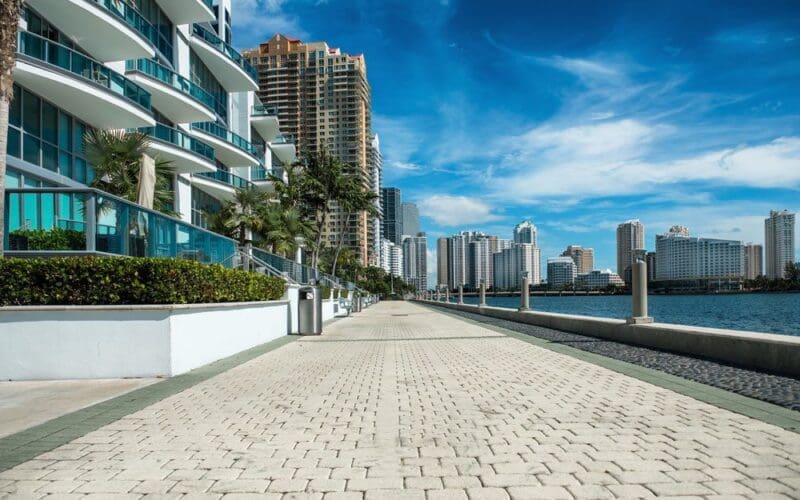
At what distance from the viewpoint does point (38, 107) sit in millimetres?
18250

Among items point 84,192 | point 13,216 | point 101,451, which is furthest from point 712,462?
point 13,216

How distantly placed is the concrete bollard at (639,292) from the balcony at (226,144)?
25766 millimetres

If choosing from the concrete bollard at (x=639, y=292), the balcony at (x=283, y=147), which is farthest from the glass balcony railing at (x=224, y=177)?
the concrete bollard at (x=639, y=292)

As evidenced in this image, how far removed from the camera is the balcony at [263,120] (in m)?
43.8

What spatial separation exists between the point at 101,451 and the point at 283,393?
2752 mm

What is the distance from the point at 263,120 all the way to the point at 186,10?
1625cm

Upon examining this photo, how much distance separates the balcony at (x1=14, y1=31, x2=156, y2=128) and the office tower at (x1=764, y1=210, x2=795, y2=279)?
459 feet

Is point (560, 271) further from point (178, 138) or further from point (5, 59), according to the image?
point (5, 59)

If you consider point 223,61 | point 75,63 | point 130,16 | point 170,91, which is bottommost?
point 75,63

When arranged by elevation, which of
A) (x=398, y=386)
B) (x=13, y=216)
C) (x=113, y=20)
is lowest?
(x=398, y=386)

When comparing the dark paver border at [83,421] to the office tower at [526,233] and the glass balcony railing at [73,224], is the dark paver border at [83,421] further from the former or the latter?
the office tower at [526,233]

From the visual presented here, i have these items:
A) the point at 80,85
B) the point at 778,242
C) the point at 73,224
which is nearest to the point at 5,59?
the point at 73,224

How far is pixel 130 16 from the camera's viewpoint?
22719mm

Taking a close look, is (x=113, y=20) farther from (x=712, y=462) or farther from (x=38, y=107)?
(x=712, y=462)
